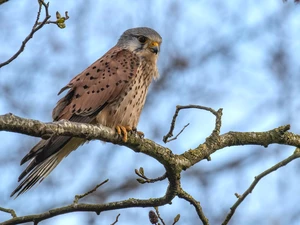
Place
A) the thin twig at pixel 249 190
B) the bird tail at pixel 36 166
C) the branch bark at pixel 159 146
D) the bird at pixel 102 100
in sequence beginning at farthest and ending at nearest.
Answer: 1. the bird at pixel 102 100
2. the bird tail at pixel 36 166
3. the thin twig at pixel 249 190
4. the branch bark at pixel 159 146

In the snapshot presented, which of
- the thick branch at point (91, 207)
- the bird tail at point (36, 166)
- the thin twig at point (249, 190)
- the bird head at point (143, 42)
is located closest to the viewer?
the thin twig at point (249, 190)

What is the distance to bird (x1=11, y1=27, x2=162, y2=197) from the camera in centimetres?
479

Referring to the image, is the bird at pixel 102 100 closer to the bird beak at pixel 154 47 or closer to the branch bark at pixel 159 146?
the bird beak at pixel 154 47

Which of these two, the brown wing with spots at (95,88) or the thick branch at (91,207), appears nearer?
the thick branch at (91,207)

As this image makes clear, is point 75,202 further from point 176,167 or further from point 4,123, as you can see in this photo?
point 4,123

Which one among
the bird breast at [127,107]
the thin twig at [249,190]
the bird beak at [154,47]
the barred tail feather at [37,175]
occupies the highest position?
the bird beak at [154,47]

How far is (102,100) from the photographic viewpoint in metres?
5.26

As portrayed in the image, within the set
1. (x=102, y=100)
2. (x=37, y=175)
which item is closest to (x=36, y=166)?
(x=37, y=175)

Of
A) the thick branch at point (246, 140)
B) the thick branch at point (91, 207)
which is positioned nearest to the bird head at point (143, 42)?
the thick branch at point (246, 140)

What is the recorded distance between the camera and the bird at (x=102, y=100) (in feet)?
15.7

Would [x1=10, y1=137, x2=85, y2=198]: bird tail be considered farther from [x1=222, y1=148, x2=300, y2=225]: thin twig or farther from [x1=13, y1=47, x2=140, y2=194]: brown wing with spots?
[x1=222, y1=148, x2=300, y2=225]: thin twig

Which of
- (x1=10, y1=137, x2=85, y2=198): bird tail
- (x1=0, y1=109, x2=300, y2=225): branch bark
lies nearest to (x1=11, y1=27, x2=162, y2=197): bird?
(x1=10, y1=137, x2=85, y2=198): bird tail

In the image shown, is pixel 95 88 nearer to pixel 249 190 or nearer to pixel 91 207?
pixel 91 207

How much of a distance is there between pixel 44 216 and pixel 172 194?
87cm
